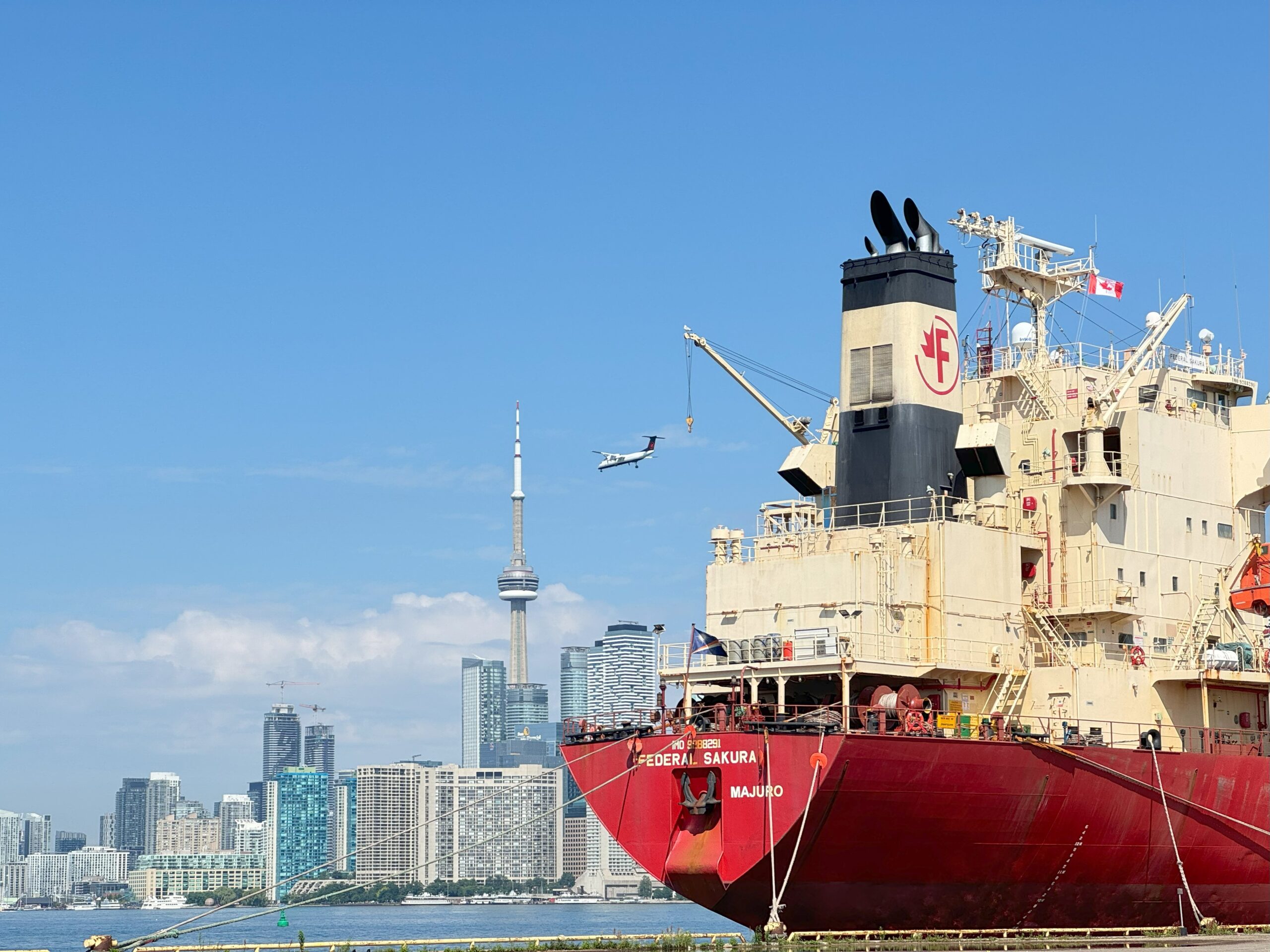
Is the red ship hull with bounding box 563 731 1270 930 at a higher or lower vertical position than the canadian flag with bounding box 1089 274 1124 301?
lower

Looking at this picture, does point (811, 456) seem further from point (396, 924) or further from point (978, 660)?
point (396, 924)

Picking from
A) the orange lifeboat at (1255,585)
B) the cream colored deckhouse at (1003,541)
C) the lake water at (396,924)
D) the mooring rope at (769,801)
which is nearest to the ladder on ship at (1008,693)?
the cream colored deckhouse at (1003,541)

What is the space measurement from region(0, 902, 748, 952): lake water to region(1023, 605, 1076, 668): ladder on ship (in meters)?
32.5

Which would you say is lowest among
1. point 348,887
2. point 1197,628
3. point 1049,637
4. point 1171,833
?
point 348,887

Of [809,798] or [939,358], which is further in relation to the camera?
[939,358]

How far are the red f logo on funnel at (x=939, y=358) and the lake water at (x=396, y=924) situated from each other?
33578 millimetres

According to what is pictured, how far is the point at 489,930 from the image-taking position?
10306 cm

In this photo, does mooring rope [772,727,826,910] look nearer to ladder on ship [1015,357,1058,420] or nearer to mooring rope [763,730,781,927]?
mooring rope [763,730,781,927]

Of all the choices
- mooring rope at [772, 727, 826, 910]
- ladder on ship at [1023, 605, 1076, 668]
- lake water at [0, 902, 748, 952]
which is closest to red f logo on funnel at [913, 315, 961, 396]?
ladder on ship at [1023, 605, 1076, 668]

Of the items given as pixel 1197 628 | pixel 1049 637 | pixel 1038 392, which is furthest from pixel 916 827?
pixel 1038 392

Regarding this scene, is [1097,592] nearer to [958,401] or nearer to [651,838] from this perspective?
[958,401]

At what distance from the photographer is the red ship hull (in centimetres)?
3356

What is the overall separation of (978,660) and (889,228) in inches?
386

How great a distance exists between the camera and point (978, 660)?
37844 millimetres
